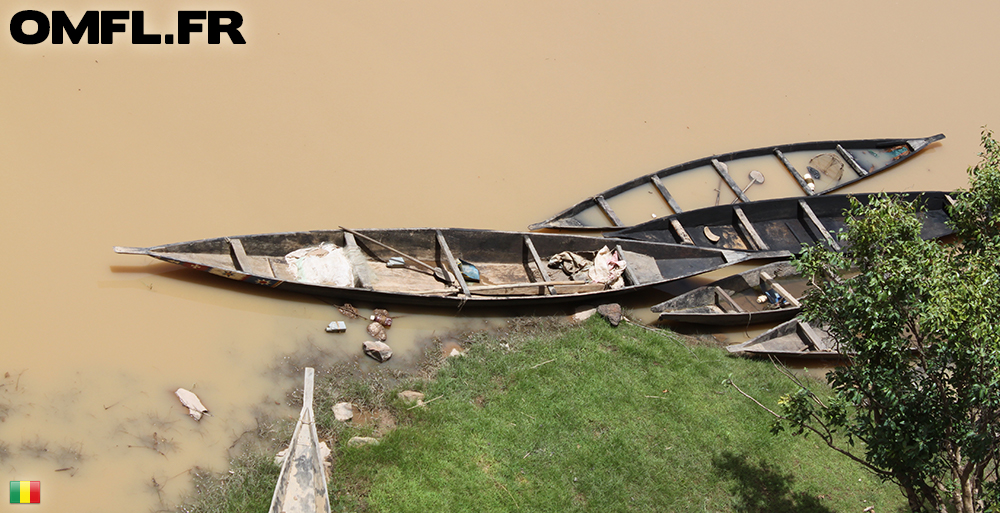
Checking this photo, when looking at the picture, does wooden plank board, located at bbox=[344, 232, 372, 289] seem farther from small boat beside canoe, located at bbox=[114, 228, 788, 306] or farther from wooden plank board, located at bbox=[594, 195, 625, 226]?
wooden plank board, located at bbox=[594, 195, 625, 226]

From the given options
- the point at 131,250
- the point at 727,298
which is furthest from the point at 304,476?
the point at 727,298

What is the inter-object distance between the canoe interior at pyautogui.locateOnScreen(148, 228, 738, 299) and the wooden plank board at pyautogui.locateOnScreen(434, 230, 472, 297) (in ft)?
0.17

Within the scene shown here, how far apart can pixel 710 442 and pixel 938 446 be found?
9.91ft

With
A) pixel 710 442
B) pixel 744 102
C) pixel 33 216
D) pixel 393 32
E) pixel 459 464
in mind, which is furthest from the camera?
pixel 744 102

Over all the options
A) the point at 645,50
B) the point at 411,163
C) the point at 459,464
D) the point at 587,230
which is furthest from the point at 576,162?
the point at 459,464

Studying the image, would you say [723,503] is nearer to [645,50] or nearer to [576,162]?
[576,162]


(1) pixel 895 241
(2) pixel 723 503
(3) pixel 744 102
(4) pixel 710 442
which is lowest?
(2) pixel 723 503

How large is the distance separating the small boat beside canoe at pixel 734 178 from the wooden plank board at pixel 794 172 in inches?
0.7

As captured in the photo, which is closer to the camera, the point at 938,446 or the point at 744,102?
→ the point at 938,446

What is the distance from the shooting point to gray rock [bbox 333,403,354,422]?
847cm

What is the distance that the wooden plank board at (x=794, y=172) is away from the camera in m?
13.4

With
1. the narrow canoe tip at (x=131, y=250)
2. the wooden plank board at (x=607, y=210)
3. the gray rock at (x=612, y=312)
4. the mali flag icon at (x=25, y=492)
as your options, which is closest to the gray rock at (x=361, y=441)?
the mali flag icon at (x=25, y=492)

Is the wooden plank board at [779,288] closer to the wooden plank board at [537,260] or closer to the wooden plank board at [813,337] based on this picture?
the wooden plank board at [813,337]

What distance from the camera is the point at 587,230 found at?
466 inches
